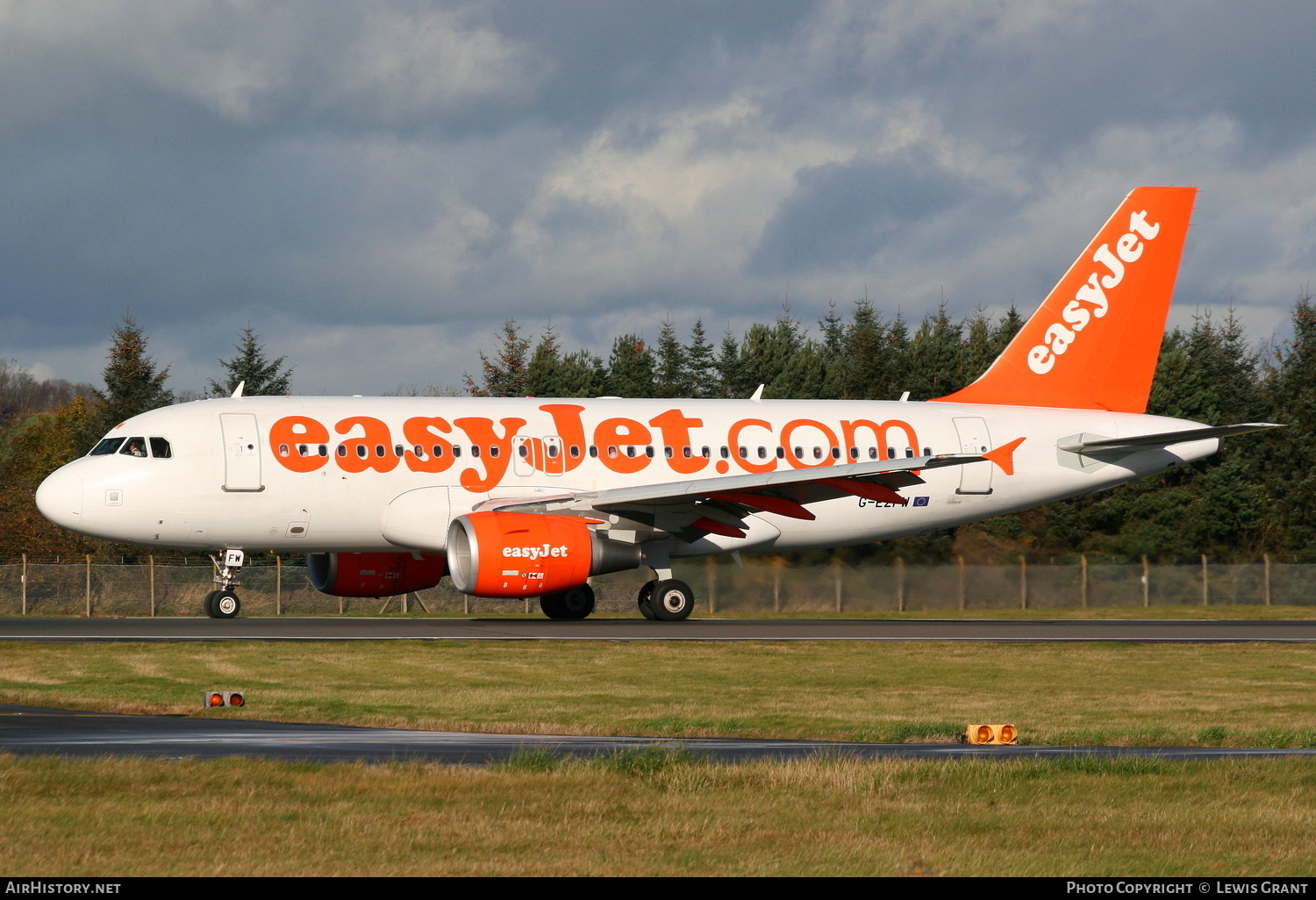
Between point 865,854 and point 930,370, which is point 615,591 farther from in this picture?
point 865,854

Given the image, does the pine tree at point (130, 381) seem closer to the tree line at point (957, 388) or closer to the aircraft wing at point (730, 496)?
the tree line at point (957, 388)

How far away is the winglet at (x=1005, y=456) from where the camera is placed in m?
33.9

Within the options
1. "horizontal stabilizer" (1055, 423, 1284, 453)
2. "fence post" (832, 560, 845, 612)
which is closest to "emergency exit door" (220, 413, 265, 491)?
"fence post" (832, 560, 845, 612)

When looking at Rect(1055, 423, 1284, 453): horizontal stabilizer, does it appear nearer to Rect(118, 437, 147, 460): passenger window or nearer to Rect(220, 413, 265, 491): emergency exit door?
Rect(220, 413, 265, 491): emergency exit door

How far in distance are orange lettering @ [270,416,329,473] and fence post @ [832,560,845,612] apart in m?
11.8

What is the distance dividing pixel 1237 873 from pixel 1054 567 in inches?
1263

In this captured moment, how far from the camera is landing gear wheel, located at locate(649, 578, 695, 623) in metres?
31.3

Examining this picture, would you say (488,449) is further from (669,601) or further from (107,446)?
(107,446)

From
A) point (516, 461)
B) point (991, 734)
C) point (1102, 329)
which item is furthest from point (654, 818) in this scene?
point (1102, 329)

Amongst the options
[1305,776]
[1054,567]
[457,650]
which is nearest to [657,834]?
[1305,776]

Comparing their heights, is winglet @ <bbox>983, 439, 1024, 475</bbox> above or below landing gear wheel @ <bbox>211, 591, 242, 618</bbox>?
above

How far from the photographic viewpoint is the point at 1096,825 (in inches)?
380

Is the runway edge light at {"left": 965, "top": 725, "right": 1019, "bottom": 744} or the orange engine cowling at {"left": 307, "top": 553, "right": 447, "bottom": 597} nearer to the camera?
the runway edge light at {"left": 965, "top": 725, "right": 1019, "bottom": 744}

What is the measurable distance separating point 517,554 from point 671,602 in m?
4.40
